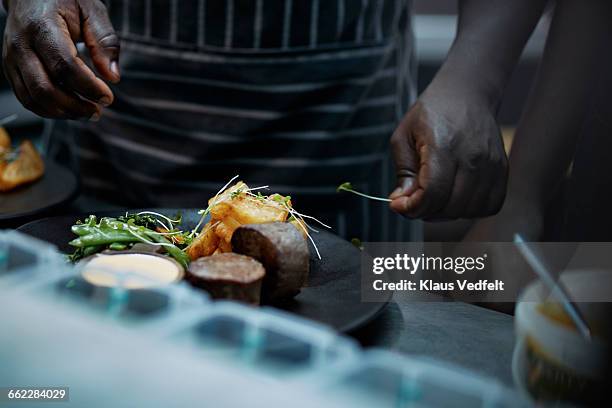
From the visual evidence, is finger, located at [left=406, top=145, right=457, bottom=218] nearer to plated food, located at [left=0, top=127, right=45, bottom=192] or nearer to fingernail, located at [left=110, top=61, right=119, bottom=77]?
fingernail, located at [left=110, top=61, right=119, bottom=77]

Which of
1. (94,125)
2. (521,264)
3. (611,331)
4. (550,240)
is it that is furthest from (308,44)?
(611,331)

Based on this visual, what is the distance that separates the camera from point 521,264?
1.08 m

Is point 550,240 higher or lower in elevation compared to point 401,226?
higher

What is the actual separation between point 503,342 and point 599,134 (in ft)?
1.21

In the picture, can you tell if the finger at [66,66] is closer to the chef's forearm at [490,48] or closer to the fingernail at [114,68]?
the fingernail at [114,68]

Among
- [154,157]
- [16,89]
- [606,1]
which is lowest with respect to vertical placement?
[154,157]

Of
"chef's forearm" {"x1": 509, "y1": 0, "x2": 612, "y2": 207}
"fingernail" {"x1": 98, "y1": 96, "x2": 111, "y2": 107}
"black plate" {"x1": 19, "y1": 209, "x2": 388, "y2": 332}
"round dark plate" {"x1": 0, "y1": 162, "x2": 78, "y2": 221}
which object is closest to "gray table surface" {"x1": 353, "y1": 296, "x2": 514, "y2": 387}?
"black plate" {"x1": 19, "y1": 209, "x2": 388, "y2": 332}

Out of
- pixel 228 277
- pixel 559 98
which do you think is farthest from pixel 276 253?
pixel 559 98

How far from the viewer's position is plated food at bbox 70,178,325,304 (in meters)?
0.98

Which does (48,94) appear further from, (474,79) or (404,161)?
(474,79)

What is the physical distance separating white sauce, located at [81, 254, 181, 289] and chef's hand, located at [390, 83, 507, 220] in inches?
22.3

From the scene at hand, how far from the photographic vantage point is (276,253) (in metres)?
1.07

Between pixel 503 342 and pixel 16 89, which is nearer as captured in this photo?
pixel 503 342

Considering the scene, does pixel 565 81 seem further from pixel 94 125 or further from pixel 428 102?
pixel 94 125
